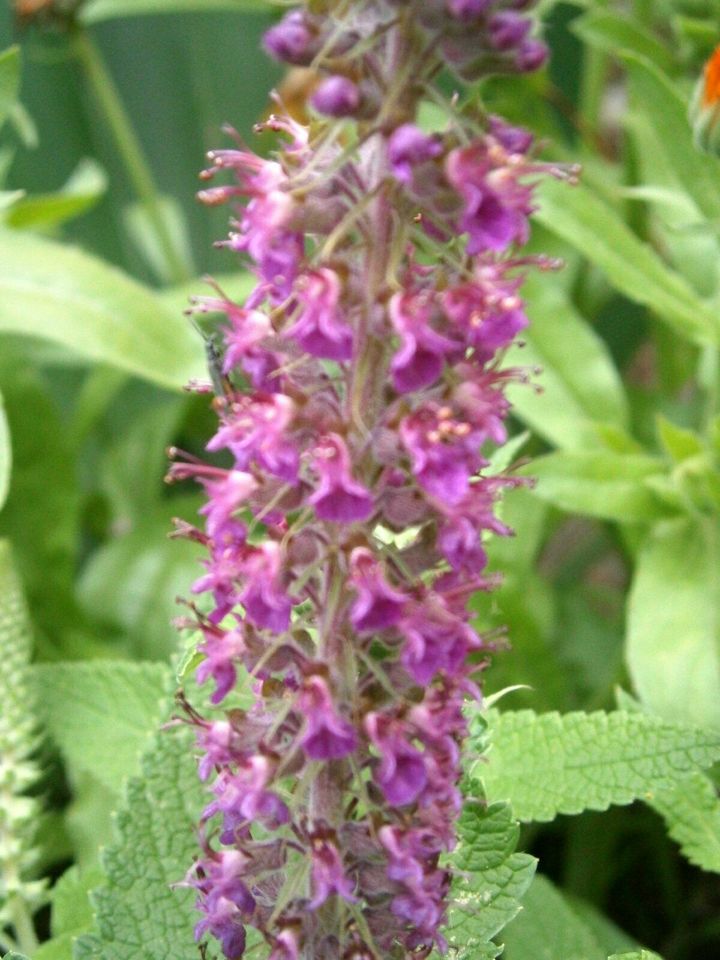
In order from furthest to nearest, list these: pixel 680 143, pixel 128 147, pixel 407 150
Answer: pixel 128 147 < pixel 680 143 < pixel 407 150

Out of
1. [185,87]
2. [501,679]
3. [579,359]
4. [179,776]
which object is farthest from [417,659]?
[185,87]

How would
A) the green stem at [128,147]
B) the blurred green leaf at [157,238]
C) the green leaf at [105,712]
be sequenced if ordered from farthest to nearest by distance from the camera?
the blurred green leaf at [157,238] < the green stem at [128,147] < the green leaf at [105,712]

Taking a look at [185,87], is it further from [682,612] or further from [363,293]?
[363,293]

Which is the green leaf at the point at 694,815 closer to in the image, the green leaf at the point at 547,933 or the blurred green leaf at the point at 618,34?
the green leaf at the point at 547,933

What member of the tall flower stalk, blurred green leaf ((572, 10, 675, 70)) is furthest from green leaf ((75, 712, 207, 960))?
blurred green leaf ((572, 10, 675, 70))

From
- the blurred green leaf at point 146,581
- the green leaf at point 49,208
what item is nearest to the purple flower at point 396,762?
the blurred green leaf at point 146,581

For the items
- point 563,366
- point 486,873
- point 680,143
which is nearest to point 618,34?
point 680,143

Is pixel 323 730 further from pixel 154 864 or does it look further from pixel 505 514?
pixel 505 514
